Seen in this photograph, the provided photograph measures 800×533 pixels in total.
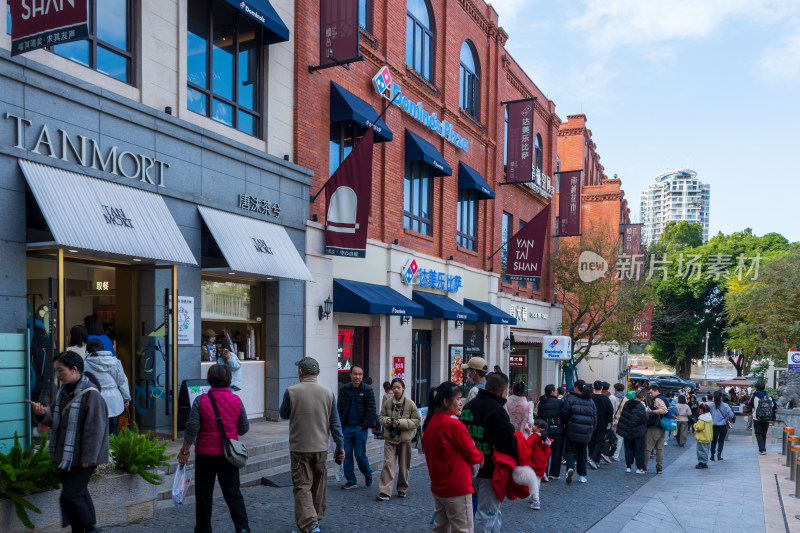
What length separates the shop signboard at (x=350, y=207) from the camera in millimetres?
13914

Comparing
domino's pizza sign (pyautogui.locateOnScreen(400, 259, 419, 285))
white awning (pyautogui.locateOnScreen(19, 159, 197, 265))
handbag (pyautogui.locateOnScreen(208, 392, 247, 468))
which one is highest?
white awning (pyautogui.locateOnScreen(19, 159, 197, 265))

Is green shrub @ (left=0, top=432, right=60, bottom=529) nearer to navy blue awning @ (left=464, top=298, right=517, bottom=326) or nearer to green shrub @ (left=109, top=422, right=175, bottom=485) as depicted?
green shrub @ (left=109, top=422, right=175, bottom=485)

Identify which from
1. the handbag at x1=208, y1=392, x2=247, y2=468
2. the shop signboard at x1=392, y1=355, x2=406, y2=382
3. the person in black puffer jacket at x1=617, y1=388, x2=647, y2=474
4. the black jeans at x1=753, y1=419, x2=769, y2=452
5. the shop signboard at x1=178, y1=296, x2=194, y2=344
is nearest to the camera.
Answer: the handbag at x1=208, y1=392, x2=247, y2=468

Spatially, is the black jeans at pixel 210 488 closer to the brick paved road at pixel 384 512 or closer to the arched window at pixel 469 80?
the brick paved road at pixel 384 512

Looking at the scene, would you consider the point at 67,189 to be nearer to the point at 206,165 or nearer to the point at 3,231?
the point at 3,231

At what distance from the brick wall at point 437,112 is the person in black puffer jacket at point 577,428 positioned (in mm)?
6380

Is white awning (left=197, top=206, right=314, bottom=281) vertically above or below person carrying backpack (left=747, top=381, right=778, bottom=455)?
above

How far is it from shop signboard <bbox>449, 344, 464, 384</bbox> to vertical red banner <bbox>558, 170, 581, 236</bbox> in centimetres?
1164

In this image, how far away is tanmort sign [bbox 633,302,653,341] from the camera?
29.5 m

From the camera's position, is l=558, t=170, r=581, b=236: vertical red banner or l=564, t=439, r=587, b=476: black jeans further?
l=558, t=170, r=581, b=236: vertical red banner

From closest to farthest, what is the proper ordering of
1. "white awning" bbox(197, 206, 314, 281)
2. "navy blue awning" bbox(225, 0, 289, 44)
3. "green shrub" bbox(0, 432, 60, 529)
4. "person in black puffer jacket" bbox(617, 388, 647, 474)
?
"green shrub" bbox(0, 432, 60, 529) → "white awning" bbox(197, 206, 314, 281) → "navy blue awning" bbox(225, 0, 289, 44) → "person in black puffer jacket" bbox(617, 388, 647, 474)

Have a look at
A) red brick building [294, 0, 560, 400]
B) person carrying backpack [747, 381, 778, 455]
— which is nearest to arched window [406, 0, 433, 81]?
red brick building [294, 0, 560, 400]

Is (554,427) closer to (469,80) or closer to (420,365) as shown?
(420,365)

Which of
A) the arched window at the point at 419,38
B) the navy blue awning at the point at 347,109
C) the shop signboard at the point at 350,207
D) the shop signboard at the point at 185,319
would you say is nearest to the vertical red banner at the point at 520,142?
the arched window at the point at 419,38
